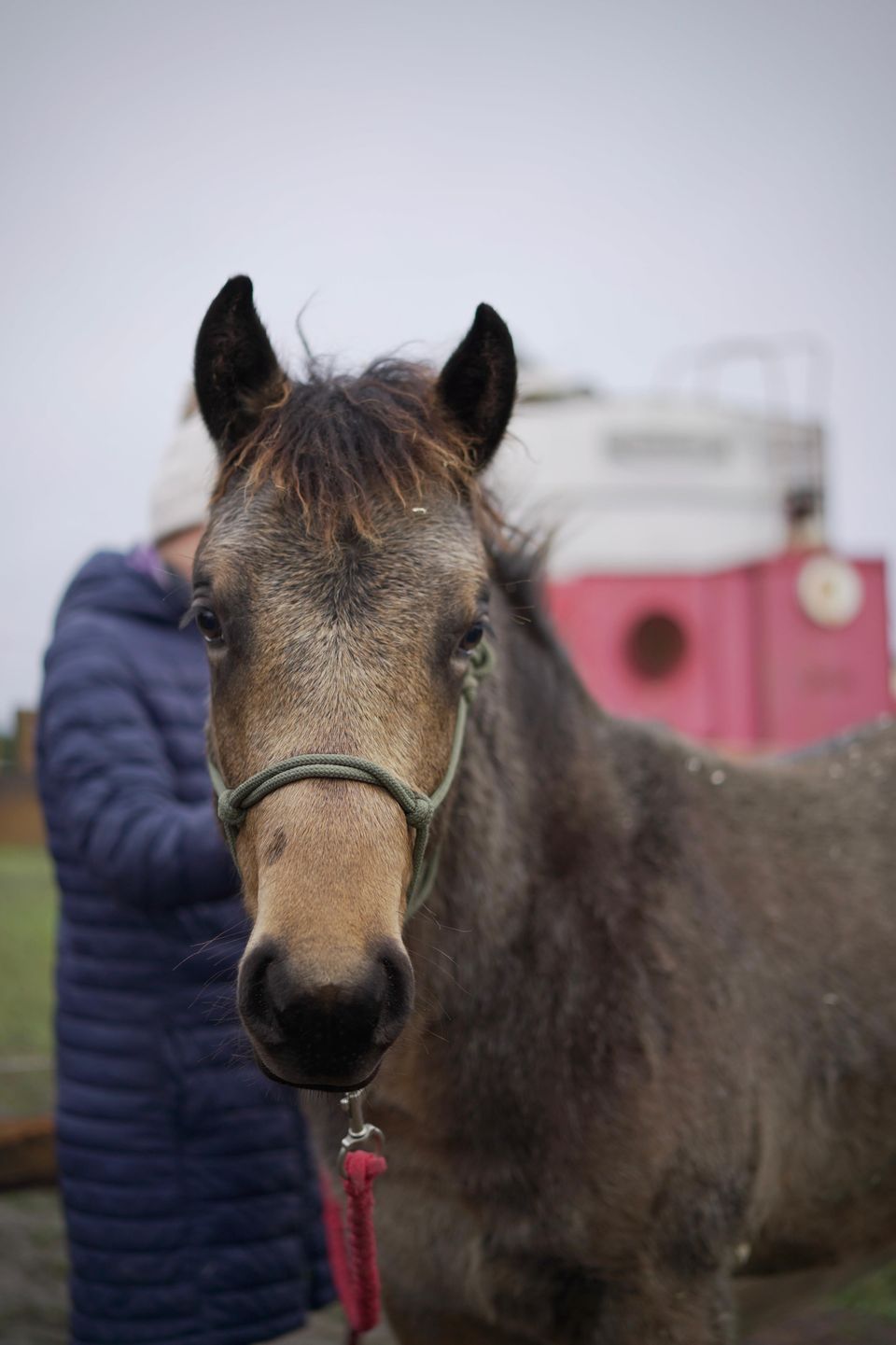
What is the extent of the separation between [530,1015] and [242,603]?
1039 mm

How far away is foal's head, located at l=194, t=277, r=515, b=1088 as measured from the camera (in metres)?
1.32

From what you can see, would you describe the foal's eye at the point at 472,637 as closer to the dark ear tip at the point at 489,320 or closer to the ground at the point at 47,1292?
the dark ear tip at the point at 489,320

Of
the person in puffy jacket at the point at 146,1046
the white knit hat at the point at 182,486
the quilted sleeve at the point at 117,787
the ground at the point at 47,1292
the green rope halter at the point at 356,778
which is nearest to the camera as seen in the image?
the green rope halter at the point at 356,778

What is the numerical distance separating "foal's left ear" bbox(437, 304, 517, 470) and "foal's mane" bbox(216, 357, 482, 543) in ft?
0.10

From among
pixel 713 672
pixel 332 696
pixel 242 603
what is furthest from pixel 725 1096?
pixel 713 672

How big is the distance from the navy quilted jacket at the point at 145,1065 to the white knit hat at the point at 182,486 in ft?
0.72

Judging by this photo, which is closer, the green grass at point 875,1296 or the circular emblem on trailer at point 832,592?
the green grass at point 875,1296

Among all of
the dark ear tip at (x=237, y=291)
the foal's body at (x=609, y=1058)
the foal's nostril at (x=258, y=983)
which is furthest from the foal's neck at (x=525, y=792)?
the dark ear tip at (x=237, y=291)

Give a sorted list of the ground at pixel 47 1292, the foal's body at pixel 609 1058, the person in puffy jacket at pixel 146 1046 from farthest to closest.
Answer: the ground at pixel 47 1292 → the person in puffy jacket at pixel 146 1046 → the foal's body at pixel 609 1058

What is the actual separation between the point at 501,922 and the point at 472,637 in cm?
65

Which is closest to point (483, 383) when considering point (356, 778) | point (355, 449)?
point (355, 449)

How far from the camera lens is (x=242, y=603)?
1619 mm

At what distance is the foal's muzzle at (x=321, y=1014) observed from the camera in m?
1.27

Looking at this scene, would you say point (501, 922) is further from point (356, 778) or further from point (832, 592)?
point (832, 592)
